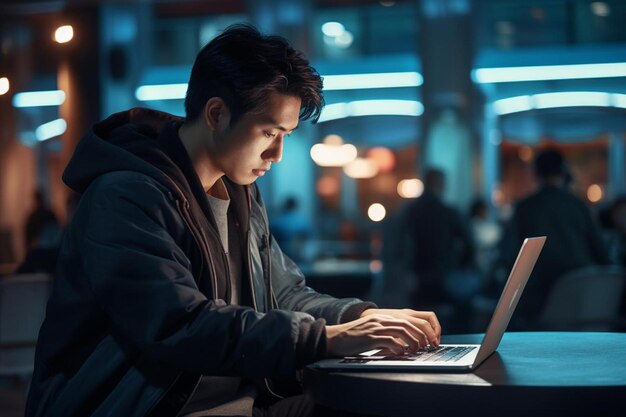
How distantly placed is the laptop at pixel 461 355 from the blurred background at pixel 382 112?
3.56 metres

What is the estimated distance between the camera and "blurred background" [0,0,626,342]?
6898 mm

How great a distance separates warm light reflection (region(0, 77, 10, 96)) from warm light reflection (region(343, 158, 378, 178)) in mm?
6604

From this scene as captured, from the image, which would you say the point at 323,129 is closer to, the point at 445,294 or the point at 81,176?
the point at 445,294

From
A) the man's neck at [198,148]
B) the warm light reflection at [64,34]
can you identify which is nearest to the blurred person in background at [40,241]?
the warm light reflection at [64,34]

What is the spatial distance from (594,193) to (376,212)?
3178 mm

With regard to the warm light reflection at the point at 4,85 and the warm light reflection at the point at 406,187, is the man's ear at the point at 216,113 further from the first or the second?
the warm light reflection at the point at 406,187

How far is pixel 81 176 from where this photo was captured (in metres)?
1.72

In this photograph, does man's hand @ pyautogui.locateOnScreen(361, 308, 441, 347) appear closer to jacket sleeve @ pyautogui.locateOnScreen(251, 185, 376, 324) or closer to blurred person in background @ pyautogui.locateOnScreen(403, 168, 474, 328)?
jacket sleeve @ pyautogui.locateOnScreen(251, 185, 376, 324)

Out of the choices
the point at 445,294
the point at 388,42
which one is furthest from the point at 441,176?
the point at 388,42

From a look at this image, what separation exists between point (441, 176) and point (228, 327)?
16.7 feet

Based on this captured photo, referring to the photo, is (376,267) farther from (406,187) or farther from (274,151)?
(274,151)

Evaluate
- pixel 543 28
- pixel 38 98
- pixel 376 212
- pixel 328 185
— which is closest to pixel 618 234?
pixel 38 98

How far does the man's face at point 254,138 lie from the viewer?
179 cm

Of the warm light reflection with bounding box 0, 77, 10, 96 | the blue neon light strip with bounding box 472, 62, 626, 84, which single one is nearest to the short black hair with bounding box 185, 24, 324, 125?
the warm light reflection with bounding box 0, 77, 10, 96
